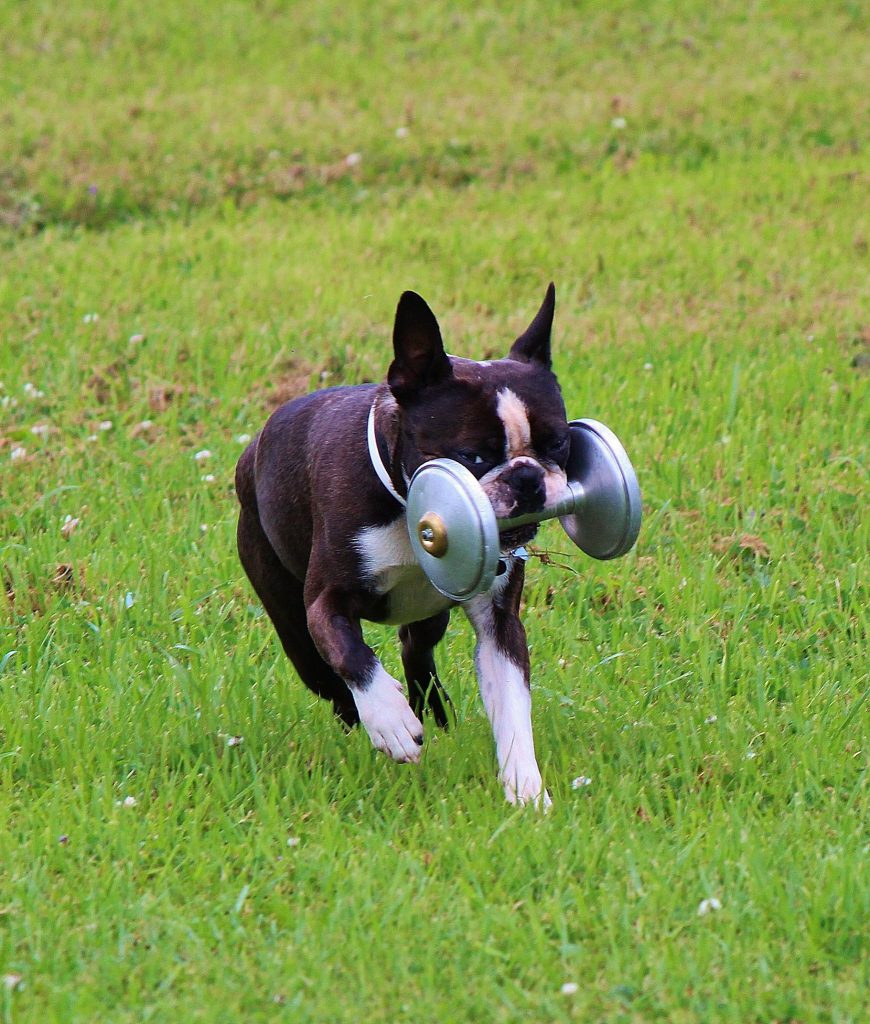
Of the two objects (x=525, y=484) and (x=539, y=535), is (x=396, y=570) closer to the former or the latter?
(x=525, y=484)

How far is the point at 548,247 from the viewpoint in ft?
31.3

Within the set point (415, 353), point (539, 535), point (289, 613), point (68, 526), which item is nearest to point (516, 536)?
point (415, 353)

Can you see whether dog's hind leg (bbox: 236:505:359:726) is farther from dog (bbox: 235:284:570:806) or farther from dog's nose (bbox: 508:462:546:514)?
dog's nose (bbox: 508:462:546:514)

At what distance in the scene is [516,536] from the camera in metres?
4.17

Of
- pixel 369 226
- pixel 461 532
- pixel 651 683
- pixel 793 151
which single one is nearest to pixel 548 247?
pixel 369 226

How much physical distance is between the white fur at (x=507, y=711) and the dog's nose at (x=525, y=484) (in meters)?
0.48

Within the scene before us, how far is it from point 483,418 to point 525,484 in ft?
0.72

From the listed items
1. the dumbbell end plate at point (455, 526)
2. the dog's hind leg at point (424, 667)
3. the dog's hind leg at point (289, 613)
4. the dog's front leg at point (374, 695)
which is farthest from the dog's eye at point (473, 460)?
the dog's hind leg at point (289, 613)

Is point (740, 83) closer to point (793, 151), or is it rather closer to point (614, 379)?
point (793, 151)

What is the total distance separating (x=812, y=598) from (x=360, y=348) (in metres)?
3.28

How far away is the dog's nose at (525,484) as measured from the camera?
4016 millimetres

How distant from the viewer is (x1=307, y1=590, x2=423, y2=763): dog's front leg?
4070 mm

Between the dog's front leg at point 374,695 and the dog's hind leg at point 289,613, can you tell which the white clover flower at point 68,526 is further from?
the dog's front leg at point 374,695

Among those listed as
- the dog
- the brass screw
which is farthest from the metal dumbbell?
the dog
